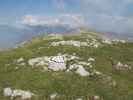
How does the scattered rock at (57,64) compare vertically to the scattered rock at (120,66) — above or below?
above

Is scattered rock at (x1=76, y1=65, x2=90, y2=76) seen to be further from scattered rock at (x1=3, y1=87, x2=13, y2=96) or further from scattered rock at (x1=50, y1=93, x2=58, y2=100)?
scattered rock at (x1=3, y1=87, x2=13, y2=96)

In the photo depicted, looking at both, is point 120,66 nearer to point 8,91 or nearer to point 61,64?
point 61,64

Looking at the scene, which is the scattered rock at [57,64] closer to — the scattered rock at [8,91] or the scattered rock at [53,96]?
the scattered rock at [53,96]

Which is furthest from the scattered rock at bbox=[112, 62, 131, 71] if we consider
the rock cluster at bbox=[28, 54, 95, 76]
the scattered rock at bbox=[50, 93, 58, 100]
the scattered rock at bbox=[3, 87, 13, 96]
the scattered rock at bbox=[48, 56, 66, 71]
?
the scattered rock at bbox=[3, 87, 13, 96]

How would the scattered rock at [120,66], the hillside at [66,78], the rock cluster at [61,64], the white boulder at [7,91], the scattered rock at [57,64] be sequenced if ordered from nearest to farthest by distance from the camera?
1. the hillside at [66,78]
2. the white boulder at [7,91]
3. the rock cluster at [61,64]
4. the scattered rock at [57,64]
5. the scattered rock at [120,66]

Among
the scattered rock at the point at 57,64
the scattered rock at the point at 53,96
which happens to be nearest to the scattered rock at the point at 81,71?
the scattered rock at the point at 57,64

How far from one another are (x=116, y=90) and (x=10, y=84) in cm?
2690

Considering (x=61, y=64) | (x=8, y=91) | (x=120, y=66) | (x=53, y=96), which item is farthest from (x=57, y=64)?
(x=120, y=66)

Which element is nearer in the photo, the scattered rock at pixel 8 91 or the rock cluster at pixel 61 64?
the scattered rock at pixel 8 91

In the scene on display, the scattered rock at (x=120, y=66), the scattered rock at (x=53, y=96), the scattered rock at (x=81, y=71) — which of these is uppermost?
the scattered rock at (x=81, y=71)

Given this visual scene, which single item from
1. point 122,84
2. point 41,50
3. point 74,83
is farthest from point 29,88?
point 41,50

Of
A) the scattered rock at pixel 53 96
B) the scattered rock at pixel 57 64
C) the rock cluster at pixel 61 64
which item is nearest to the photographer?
the scattered rock at pixel 53 96

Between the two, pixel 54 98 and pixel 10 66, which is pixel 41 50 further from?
pixel 54 98

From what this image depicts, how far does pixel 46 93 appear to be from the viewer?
68.8 metres
